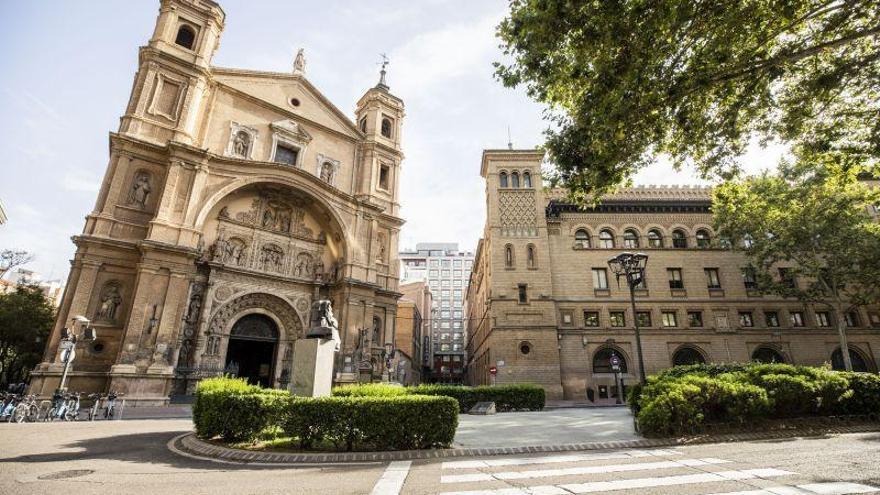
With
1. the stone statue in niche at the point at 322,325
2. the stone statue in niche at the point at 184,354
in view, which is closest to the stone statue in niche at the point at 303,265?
the stone statue in niche at the point at 184,354

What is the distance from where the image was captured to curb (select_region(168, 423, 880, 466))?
285 inches

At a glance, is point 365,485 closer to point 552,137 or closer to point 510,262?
point 552,137

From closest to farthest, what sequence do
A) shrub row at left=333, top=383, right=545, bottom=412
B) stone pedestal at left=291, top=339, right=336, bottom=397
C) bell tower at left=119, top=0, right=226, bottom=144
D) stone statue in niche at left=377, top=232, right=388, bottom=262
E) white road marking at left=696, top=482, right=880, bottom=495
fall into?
white road marking at left=696, top=482, right=880, bottom=495 → stone pedestal at left=291, top=339, right=336, bottom=397 → shrub row at left=333, top=383, right=545, bottom=412 → bell tower at left=119, top=0, right=226, bottom=144 → stone statue in niche at left=377, top=232, right=388, bottom=262

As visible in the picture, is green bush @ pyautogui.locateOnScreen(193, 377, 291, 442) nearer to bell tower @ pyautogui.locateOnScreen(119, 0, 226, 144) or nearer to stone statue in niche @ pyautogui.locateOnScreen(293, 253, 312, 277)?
stone statue in niche @ pyautogui.locateOnScreen(293, 253, 312, 277)

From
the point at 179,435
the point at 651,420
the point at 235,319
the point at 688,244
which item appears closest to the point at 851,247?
the point at 688,244

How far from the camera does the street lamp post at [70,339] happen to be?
14.7 m

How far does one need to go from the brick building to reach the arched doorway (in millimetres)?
14351

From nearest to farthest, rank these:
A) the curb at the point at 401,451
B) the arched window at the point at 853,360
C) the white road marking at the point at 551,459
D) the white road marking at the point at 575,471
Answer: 1. the white road marking at the point at 575,471
2. the white road marking at the point at 551,459
3. the curb at the point at 401,451
4. the arched window at the point at 853,360

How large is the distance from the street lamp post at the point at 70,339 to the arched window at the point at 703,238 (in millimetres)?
36807

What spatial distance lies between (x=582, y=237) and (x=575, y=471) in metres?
25.8

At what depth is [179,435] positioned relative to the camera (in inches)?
402

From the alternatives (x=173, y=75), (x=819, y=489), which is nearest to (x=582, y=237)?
→ (x=819, y=489)

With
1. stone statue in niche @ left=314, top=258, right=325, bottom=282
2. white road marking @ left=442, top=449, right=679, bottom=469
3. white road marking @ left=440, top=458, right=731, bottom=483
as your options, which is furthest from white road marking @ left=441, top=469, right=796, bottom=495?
stone statue in niche @ left=314, top=258, right=325, bottom=282

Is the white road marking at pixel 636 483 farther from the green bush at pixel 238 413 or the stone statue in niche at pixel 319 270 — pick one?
the stone statue in niche at pixel 319 270
